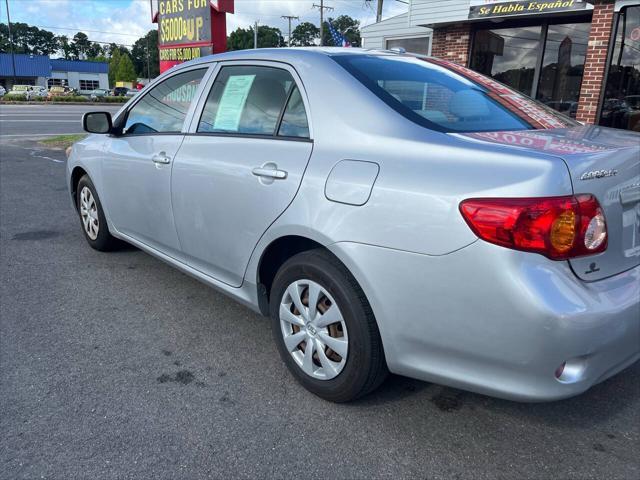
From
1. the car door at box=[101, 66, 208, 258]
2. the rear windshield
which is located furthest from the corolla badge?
the car door at box=[101, 66, 208, 258]

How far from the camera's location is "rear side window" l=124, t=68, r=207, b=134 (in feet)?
11.6

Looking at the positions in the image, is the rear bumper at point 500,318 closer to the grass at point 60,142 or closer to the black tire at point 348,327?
the black tire at point 348,327

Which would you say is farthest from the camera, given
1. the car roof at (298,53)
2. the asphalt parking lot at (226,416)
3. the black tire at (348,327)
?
the car roof at (298,53)

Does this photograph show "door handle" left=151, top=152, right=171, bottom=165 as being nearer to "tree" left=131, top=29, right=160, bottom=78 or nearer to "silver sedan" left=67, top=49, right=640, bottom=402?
"silver sedan" left=67, top=49, right=640, bottom=402

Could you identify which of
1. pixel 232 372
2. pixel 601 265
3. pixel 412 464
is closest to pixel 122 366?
pixel 232 372

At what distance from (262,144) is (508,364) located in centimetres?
162

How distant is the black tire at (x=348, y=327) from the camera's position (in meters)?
2.33

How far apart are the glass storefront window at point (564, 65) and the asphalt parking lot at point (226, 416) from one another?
937cm

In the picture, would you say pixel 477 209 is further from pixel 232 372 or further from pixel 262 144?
pixel 232 372

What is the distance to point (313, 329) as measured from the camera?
2.58m

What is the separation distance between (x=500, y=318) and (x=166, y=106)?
9.15 ft

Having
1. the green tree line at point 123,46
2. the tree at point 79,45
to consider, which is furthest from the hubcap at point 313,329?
the tree at point 79,45

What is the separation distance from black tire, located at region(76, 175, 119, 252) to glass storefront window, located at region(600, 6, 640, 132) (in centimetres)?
907

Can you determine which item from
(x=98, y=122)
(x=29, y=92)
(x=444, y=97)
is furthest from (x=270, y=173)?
(x=29, y=92)
